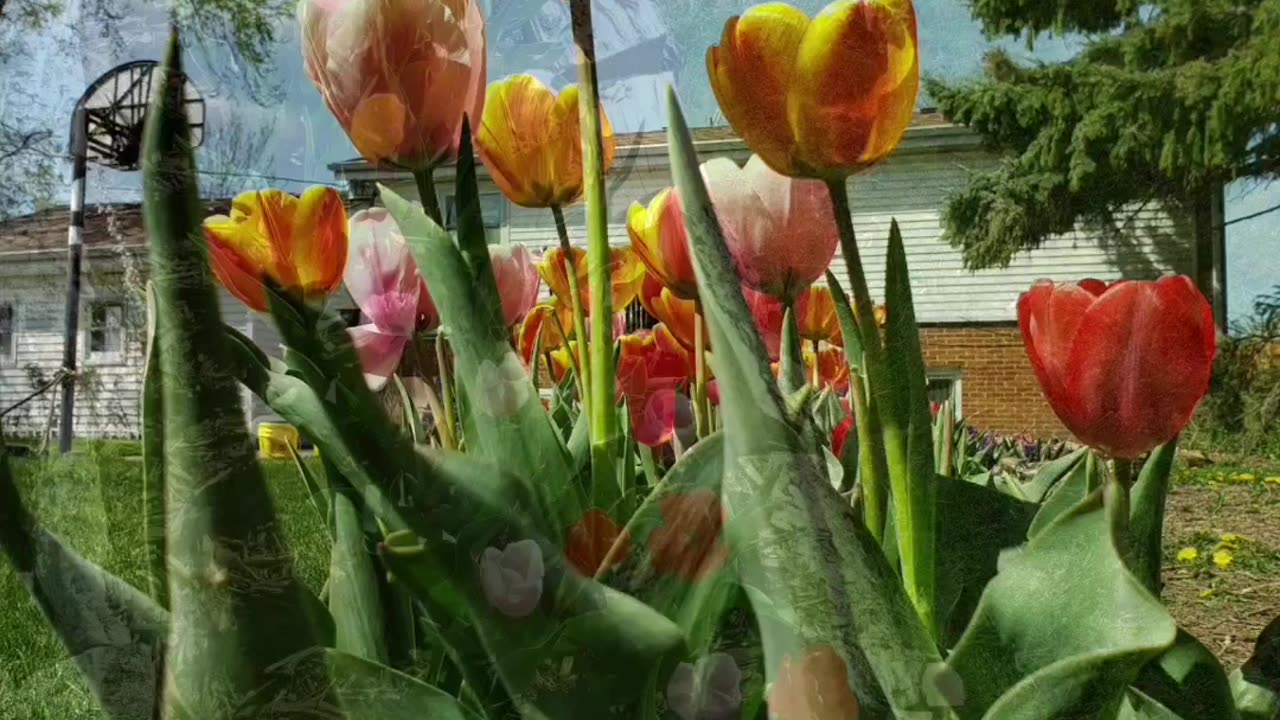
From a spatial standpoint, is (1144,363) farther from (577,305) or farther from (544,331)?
(544,331)

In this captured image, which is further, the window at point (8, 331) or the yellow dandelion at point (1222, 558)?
the yellow dandelion at point (1222, 558)

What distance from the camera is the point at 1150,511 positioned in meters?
0.27

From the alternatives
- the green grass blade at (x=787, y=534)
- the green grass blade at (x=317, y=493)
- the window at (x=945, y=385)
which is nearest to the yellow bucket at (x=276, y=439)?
the green grass blade at (x=317, y=493)

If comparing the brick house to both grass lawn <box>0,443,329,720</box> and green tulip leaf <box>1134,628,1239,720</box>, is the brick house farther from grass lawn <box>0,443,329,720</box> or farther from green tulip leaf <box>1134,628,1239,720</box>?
green tulip leaf <box>1134,628,1239,720</box>

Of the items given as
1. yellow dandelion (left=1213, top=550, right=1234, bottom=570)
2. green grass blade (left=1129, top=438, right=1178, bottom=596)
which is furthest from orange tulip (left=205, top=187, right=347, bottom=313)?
yellow dandelion (left=1213, top=550, right=1234, bottom=570)

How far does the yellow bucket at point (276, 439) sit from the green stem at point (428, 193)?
0.06 meters

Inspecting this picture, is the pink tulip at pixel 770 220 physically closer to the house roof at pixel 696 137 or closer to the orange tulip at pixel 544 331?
the house roof at pixel 696 137

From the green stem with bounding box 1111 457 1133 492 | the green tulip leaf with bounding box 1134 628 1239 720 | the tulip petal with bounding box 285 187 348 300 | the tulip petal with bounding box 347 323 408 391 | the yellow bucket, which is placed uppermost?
the tulip petal with bounding box 285 187 348 300

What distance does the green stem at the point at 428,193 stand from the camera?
269 mm

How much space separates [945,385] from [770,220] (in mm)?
112

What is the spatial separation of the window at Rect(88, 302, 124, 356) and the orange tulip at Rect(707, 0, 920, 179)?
5.8 inches

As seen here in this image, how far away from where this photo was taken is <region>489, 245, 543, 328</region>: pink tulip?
354mm

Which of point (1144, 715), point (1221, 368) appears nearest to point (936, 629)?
point (1144, 715)

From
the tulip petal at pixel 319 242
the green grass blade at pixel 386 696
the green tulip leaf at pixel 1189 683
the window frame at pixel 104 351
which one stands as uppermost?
the tulip petal at pixel 319 242
